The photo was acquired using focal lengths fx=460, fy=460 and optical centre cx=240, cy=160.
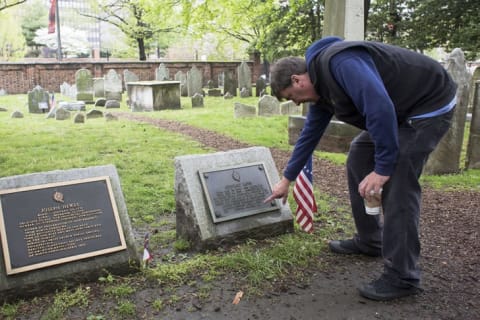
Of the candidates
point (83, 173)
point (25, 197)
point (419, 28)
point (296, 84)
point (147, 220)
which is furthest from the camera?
point (419, 28)

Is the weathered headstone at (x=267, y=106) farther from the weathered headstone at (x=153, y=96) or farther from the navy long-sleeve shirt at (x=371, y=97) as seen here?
the navy long-sleeve shirt at (x=371, y=97)

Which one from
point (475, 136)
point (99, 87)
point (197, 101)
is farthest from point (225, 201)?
point (99, 87)

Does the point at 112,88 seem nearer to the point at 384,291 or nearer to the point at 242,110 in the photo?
the point at 242,110

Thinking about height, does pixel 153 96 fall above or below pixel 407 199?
above

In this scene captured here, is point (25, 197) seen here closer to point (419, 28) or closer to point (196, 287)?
point (196, 287)

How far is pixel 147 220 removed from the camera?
477 cm

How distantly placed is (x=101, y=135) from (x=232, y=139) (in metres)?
2.85

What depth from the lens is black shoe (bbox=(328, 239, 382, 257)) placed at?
3.76 metres

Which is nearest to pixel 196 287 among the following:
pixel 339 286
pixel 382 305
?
pixel 339 286

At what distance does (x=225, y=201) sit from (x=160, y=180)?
8.12 feet

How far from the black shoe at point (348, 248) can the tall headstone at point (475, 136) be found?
161 inches

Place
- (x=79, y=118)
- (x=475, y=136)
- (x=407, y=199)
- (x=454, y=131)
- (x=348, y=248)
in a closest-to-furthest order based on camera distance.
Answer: (x=407, y=199), (x=348, y=248), (x=454, y=131), (x=475, y=136), (x=79, y=118)

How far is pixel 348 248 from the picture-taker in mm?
3830

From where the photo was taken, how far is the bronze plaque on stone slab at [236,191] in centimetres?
386
